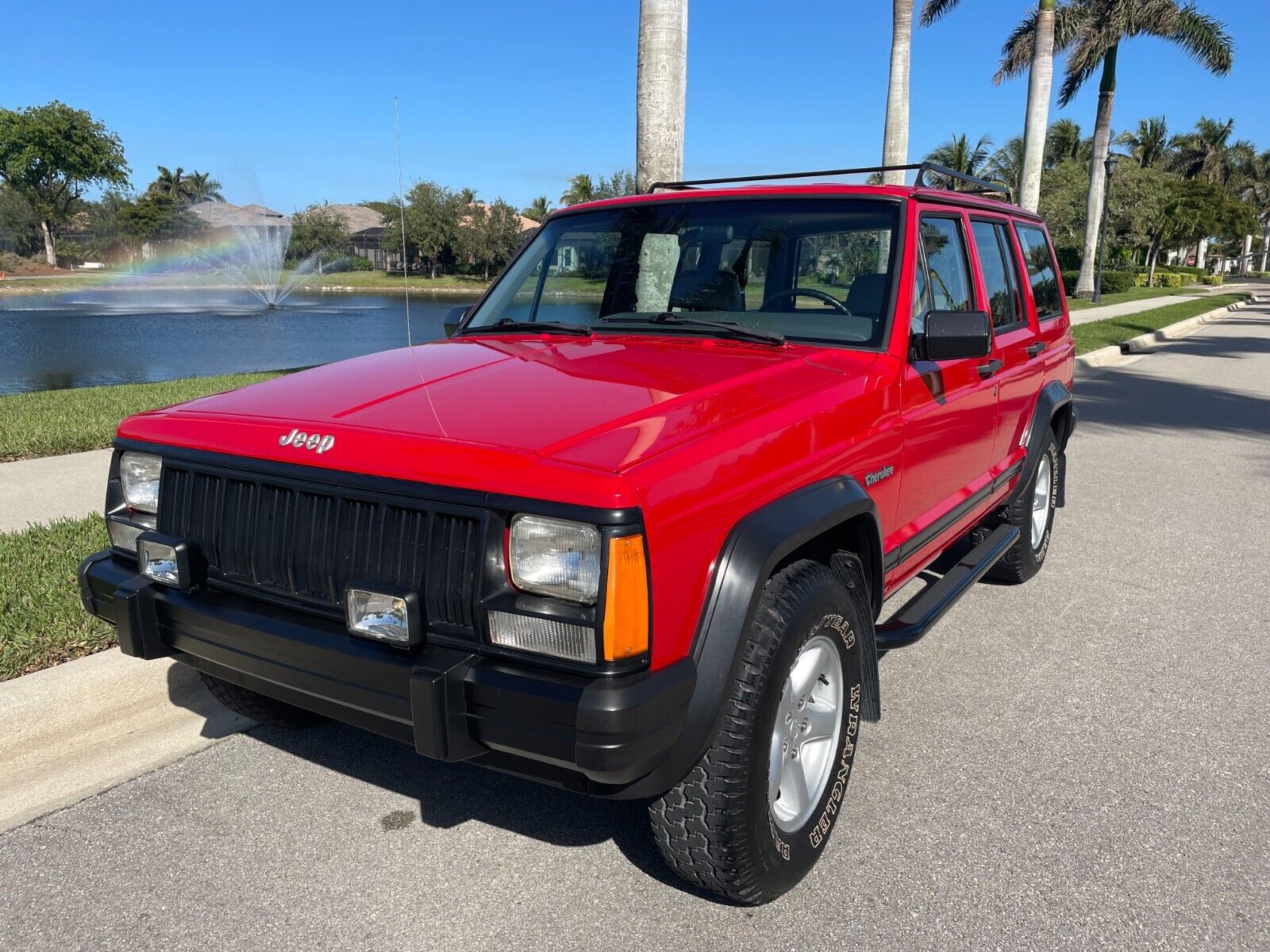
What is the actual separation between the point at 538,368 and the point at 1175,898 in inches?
93.3

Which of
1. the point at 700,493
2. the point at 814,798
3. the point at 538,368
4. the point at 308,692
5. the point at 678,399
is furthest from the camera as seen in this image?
the point at 538,368

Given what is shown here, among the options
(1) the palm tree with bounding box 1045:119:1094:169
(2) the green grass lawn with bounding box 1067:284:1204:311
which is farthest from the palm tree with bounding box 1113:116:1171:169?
(2) the green grass lawn with bounding box 1067:284:1204:311

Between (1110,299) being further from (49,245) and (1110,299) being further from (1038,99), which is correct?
(49,245)

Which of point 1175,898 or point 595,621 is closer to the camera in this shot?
point 595,621

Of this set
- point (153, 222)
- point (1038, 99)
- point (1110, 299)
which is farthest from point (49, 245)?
point (1038, 99)

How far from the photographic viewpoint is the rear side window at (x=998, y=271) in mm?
4418

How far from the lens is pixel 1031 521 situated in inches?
205

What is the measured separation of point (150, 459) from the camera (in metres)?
2.93

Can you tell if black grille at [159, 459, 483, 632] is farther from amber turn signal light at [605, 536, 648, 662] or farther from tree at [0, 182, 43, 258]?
tree at [0, 182, 43, 258]

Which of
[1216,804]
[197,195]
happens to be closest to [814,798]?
[1216,804]

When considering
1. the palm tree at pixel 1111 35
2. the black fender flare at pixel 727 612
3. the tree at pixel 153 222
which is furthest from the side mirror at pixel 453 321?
the tree at pixel 153 222

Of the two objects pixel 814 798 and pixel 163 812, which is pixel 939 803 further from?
pixel 163 812

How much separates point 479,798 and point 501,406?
1385 millimetres

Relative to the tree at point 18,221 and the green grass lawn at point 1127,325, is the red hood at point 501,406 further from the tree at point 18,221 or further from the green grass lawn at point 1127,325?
the tree at point 18,221
